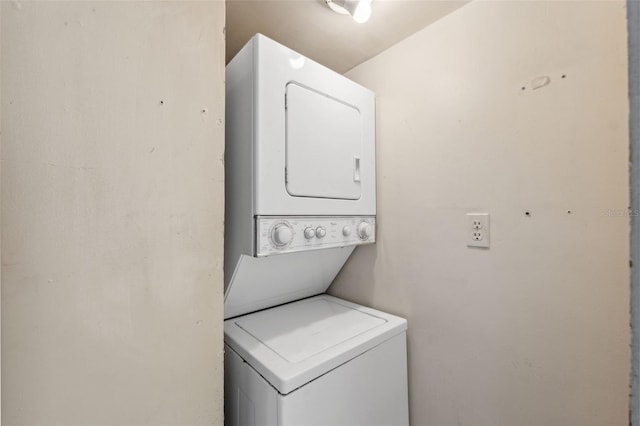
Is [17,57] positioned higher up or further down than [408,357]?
higher up

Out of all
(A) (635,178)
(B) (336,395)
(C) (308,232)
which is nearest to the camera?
(A) (635,178)

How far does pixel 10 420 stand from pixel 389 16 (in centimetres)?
224

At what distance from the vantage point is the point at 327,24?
5.43ft

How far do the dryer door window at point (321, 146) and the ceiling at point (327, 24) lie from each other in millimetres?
458

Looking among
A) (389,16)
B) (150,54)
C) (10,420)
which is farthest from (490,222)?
(10,420)

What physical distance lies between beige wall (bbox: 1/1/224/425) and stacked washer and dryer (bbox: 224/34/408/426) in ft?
0.81

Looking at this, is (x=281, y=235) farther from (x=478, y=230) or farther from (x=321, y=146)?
(x=478, y=230)

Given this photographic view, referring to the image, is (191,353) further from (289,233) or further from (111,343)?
(289,233)

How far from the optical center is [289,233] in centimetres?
138

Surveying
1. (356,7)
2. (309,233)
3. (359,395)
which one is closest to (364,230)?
(309,233)

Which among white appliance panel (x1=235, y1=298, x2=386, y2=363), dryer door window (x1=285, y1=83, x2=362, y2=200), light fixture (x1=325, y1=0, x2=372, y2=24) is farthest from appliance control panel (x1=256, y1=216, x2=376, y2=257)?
light fixture (x1=325, y1=0, x2=372, y2=24)

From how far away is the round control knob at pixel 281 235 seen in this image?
133cm

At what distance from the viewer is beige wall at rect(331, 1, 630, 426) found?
1133 mm

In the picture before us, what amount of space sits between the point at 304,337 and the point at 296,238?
0.53 m
